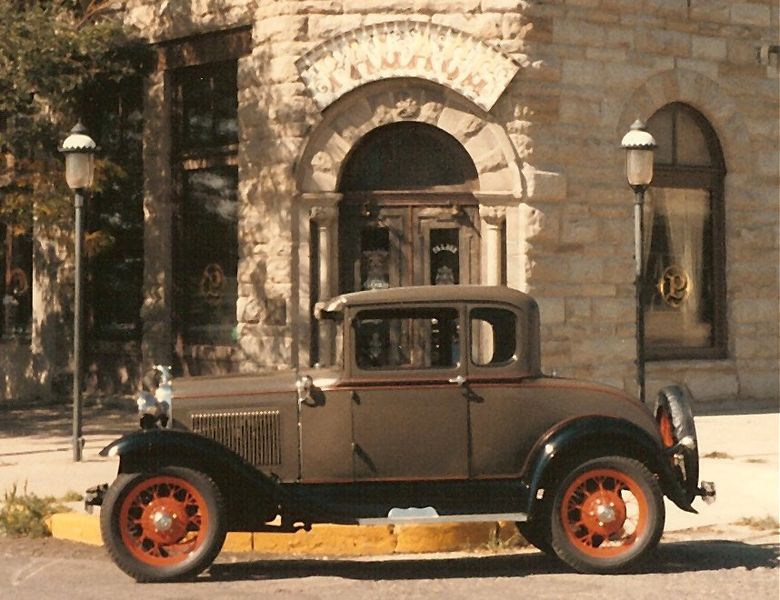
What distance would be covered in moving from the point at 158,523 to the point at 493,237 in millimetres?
8403

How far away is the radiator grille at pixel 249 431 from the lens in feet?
28.3

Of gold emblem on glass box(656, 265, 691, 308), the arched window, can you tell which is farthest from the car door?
gold emblem on glass box(656, 265, 691, 308)

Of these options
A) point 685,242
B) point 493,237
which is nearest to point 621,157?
point 685,242

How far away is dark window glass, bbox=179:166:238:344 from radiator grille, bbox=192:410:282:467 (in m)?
8.74

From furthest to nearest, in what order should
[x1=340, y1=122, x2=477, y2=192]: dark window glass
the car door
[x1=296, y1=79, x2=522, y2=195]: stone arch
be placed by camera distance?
[x1=340, y1=122, x2=477, y2=192]: dark window glass < [x1=296, y1=79, x2=522, y2=195]: stone arch < the car door

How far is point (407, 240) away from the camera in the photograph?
53.9 ft

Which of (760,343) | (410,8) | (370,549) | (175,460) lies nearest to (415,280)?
(410,8)

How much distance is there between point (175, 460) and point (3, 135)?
369 inches

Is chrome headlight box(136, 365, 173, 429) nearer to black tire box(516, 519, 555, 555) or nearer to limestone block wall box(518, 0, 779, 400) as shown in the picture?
black tire box(516, 519, 555, 555)

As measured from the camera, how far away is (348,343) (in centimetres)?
870

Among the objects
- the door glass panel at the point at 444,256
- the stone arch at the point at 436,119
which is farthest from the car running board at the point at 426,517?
the door glass panel at the point at 444,256

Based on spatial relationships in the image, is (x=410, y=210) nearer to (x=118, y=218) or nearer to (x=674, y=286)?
(x=674, y=286)

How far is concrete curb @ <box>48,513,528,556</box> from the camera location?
9.41 metres

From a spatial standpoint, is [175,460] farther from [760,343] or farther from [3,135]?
[760,343]
